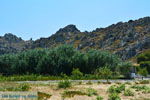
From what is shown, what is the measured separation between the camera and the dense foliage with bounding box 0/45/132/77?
64.9 m

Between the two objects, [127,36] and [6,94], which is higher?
[127,36]

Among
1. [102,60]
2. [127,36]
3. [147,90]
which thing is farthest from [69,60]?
[127,36]

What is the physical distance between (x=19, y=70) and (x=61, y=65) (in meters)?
11.7

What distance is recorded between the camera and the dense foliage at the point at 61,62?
64875 millimetres

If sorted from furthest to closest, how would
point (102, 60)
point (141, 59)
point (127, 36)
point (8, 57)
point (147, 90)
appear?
point (127, 36)
point (141, 59)
point (8, 57)
point (102, 60)
point (147, 90)

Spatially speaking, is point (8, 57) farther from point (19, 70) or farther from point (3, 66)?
point (19, 70)

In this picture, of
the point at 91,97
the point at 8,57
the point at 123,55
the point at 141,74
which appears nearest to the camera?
the point at 91,97

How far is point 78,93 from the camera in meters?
28.6

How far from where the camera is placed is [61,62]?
64.6 metres

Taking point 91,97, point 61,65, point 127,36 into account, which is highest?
point 127,36

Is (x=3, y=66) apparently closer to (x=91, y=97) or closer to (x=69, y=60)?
(x=69, y=60)

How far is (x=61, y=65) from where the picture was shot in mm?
64812

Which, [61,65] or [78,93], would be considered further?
[61,65]

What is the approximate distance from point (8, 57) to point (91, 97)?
179 feet
